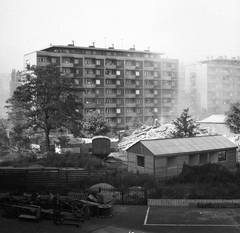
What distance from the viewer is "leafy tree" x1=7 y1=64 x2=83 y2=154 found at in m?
27.6

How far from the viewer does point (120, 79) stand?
184ft

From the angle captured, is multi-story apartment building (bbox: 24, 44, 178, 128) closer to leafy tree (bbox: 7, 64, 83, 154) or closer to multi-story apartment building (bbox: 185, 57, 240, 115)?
multi-story apartment building (bbox: 185, 57, 240, 115)

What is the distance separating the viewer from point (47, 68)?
28234 millimetres

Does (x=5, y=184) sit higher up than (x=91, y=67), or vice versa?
(x=91, y=67)

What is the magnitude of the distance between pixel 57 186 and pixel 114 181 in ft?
8.55

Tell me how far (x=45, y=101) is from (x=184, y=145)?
1101 cm

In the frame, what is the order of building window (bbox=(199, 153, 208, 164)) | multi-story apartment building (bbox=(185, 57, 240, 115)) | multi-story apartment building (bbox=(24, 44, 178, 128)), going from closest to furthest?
building window (bbox=(199, 153, 208, 164)), multi-story apartment building (bbox=(24, 44, 178, 128)), multi-story apartment building (bbox=(185, 57, 240, 115))

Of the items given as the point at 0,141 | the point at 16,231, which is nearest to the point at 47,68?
the point at 0,141

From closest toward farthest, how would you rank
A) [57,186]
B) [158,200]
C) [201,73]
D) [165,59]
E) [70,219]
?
[70,219]
[158,200]
[57,186]
[165,59]
[201,73]

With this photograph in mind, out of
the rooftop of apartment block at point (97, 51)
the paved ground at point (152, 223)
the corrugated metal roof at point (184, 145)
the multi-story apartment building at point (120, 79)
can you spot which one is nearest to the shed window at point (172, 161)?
the corrugated metal roof at point (184, 145)

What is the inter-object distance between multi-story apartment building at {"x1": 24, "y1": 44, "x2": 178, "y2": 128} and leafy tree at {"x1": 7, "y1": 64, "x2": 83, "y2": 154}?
2236 cm

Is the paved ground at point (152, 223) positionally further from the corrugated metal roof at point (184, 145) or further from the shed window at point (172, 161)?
the shed window at point (172, 161)

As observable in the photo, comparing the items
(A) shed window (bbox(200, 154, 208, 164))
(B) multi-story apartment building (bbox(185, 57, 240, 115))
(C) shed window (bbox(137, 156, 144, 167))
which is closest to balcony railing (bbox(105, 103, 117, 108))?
(B) multi-story apartment building (bbox(185, 57, 240, 115))

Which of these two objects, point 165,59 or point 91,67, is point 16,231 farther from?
point 165,59
